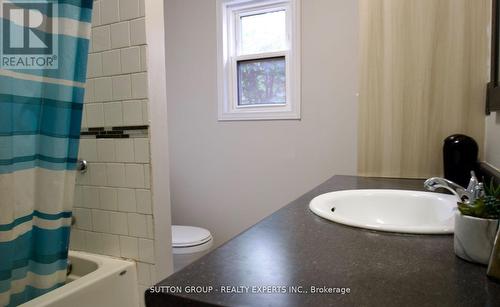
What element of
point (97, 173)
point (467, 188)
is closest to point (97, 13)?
point (97, 173)

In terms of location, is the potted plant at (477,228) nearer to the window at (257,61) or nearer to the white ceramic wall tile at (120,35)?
the white ceramic wall tile at (120,35)

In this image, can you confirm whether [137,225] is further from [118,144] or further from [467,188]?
[467,188]

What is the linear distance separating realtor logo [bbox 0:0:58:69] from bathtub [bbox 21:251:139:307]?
73 cm

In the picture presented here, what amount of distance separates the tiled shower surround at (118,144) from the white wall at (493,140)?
3.96 feet

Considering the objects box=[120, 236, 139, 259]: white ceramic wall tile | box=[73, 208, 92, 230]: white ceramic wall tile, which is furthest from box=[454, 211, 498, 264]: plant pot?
box=[73, 208, 92, 230]: white ceramic wall tile

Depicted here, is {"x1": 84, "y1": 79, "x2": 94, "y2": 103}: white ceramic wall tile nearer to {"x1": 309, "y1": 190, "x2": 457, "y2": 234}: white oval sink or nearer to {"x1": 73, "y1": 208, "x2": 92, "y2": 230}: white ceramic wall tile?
{"x1": 73, "y1": 208, "x2": 92, "y2": 230}: white ceramic wall tile

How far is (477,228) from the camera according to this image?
1.65 ft

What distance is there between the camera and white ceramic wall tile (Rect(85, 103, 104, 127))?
52.4 inches

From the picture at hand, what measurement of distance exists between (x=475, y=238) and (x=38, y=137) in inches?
46.2

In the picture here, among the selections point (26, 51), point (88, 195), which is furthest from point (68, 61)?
point (88, 195)

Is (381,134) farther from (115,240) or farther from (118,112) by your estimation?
(115,240)

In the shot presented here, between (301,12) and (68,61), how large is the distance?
143 centimetres

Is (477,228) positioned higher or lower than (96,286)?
higher

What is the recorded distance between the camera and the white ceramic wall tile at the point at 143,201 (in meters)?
1.25
